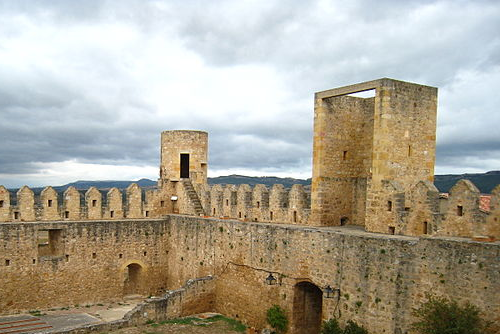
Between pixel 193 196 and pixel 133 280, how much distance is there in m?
4.13

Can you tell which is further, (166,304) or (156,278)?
(156,278)

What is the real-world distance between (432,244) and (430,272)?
60cm

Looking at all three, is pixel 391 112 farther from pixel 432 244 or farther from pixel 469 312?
pixel 469 312

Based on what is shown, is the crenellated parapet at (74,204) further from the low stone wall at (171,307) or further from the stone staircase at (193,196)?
the low stone wall at (171,307)

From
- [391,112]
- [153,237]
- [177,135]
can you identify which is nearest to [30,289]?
[153,237]

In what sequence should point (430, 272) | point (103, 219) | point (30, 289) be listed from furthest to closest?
point (103, 219) < point (30, 289) < point (430, 272)

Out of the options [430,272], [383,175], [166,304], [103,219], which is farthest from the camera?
[103,219]

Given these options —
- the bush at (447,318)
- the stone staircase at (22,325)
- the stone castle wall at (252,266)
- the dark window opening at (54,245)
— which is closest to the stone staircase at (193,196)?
the stone castle wall at (252,266)

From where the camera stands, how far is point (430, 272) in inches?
415

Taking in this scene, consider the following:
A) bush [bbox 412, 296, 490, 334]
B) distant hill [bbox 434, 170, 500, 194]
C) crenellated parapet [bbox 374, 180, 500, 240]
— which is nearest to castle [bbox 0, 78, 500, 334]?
crenellated parapet [bbox 374, 180, 500, 240]

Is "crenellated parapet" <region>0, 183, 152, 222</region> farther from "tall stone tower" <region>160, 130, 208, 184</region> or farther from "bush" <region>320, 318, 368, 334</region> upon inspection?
"bush" <region>320, 318, 368, 334</region>

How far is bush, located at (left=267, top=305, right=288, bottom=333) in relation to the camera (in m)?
14.1

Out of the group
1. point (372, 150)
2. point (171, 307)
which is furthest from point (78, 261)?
point (372, 150)

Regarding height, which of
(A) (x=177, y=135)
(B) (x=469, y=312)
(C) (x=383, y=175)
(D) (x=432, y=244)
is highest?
(A) (x=177, y=135)
